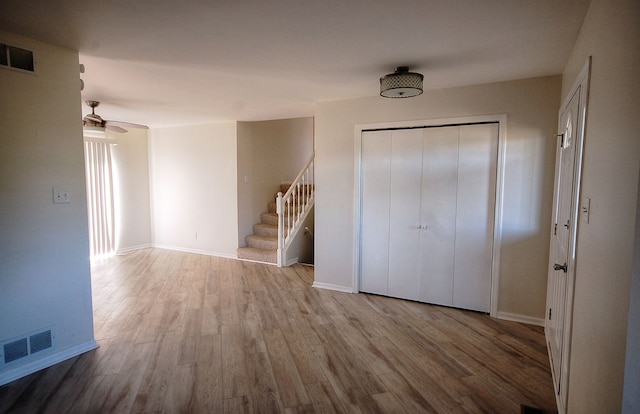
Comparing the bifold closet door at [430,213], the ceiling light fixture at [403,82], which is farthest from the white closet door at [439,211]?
the ceiling light fixture at [403,82]

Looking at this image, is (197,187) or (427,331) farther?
(197,187)

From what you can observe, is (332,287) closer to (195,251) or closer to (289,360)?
(289,360)

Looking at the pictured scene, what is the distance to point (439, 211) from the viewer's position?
3.73m

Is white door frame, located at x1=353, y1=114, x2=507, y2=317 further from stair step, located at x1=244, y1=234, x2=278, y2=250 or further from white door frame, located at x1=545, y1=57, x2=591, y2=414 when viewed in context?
stair step, located at x1=244, y1=234, x2=278, y2=250

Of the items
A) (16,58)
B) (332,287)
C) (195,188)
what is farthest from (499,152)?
(195,188)

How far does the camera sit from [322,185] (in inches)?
171

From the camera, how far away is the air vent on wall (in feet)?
7.41

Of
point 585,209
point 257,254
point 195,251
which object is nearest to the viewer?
point 585,209

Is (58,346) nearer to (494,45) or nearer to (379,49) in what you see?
(379,49)

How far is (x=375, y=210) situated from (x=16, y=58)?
339cm

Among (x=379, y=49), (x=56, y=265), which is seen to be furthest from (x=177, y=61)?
(x=56, y=265)

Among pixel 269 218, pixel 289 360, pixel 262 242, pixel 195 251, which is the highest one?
pixel 269 218

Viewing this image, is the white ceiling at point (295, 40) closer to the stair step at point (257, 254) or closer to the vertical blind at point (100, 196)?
the vertical blind at point (100, 196)

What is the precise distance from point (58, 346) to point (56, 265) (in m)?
0.62
